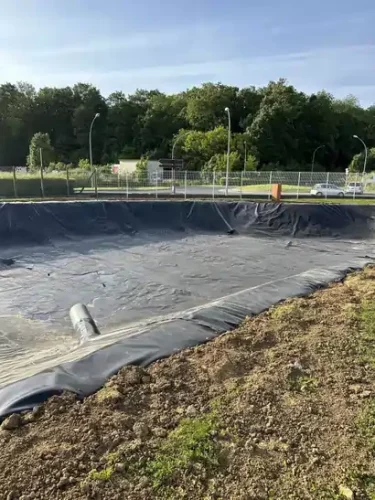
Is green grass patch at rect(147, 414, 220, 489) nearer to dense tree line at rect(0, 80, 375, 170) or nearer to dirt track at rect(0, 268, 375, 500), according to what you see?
dirt track at rect(0, 268, 375, 500)

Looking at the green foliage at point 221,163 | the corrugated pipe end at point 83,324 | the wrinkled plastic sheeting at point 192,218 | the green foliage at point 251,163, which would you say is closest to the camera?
the corrugated pipe end at point 83,324

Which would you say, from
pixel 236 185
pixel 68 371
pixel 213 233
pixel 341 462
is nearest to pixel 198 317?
pixel 68 371

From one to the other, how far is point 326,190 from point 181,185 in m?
8.66

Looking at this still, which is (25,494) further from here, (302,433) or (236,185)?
(236,185)

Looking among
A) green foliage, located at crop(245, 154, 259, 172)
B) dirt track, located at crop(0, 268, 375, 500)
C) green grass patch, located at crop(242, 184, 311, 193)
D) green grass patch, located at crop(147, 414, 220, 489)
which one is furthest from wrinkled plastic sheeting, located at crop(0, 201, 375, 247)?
green foliage, located at crop(245, 154, 259, 172)

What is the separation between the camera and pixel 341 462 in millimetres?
1912

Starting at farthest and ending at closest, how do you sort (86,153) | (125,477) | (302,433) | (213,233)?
(86,153)
(213,233)
(302,433)
(125,477)

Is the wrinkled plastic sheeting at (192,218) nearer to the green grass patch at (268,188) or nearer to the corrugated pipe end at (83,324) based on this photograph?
the corrugated pipe end at (83,324)

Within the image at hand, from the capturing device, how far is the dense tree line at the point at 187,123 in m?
51.5

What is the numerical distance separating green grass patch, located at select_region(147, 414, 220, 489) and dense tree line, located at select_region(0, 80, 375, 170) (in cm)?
4721

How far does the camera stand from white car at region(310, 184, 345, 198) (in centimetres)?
2358

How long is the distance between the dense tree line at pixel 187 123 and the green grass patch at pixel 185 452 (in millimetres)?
47208

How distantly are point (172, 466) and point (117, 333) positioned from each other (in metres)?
2.10

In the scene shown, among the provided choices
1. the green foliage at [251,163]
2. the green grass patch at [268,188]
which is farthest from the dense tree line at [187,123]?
the green grass patch at [268,188]
